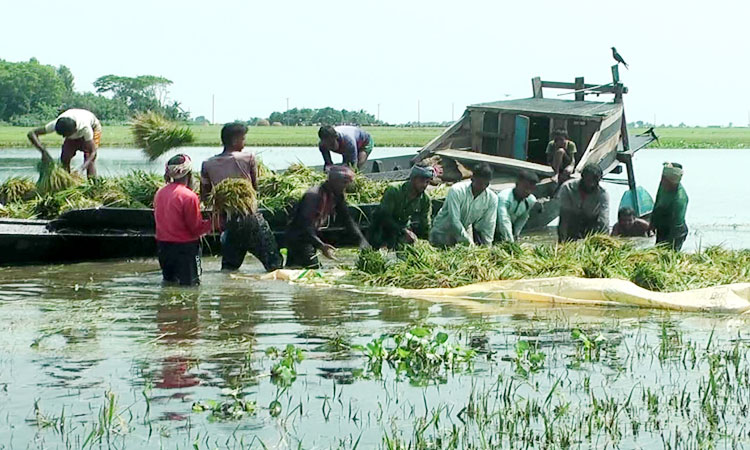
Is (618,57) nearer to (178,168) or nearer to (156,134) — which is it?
(156,134)

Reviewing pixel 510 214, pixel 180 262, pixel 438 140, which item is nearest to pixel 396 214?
pixel 510 214

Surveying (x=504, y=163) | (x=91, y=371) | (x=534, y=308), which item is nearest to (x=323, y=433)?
(x=91, y=371)

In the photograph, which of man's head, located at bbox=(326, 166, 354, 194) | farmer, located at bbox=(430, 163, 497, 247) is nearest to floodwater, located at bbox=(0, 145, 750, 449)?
man's head, located at bbox=(326, 166, 354, 194)

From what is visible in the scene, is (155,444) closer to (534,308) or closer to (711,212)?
(534,308)

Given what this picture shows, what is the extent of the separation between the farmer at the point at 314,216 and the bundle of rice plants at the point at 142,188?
2200 mm

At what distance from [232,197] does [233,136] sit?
1.12 meters

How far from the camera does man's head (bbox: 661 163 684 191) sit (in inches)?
450

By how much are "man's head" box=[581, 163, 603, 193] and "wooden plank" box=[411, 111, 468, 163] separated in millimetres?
5935

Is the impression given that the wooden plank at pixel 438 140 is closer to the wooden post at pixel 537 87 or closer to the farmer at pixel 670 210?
the wooden post at pixel 537 87

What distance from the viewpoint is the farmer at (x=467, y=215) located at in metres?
11.2

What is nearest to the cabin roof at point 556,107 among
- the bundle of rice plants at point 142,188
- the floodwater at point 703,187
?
the floodwater at point 703,187

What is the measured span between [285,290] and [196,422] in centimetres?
451

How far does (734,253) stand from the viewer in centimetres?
1134

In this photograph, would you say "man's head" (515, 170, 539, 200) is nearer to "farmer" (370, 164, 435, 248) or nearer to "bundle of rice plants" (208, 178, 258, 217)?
"farmer" (370, 164, 435, 248)
